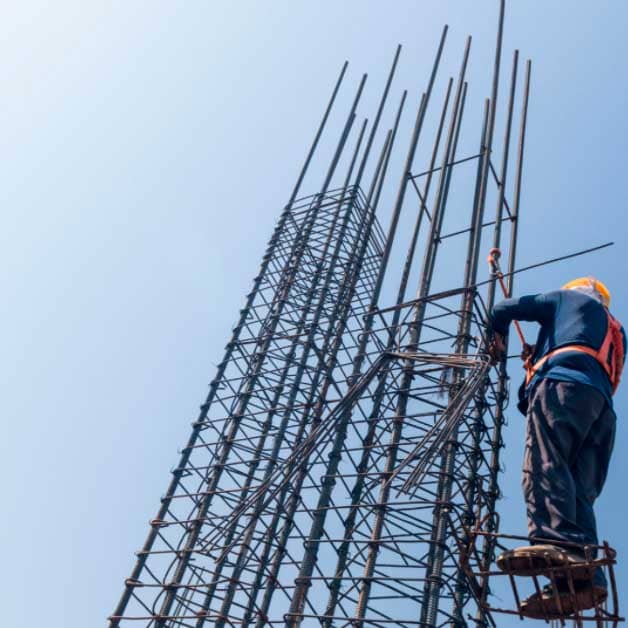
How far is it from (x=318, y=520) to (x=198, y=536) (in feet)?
13.1

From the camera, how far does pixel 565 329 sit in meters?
7.57

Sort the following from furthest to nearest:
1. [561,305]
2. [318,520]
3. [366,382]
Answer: [318,520], [366,382], [561,305]

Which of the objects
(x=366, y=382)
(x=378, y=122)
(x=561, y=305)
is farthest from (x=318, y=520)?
(x=378, y=122)

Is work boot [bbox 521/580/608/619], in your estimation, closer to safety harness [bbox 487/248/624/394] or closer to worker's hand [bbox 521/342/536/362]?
safety harness [bbox 487/248/624/394]

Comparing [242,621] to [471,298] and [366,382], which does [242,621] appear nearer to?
[366,382]

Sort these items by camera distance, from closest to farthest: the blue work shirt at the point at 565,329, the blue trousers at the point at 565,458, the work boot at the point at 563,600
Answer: the work boot at the point at 563,600
the blue trousers at the point at 565,458
the blue work shirt at the point at 565,329

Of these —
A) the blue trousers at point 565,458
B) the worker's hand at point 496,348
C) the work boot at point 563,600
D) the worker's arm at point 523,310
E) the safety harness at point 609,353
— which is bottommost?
the work boot at point 563,600

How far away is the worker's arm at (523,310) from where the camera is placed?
789 centimetres

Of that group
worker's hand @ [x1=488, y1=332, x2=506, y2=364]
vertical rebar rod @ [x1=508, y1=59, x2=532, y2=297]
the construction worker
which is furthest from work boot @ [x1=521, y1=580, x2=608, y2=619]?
vertical rebar rod @ [x1=508, y1=59, x2=532, y2=297]

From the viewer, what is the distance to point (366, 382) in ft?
30.8

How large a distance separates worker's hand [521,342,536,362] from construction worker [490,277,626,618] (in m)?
0.01

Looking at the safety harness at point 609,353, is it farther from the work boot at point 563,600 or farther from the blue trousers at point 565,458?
the work boot at point 563,600

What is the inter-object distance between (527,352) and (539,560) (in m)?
2.31

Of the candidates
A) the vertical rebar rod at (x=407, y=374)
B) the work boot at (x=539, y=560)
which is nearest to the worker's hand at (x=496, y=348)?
the vertical rebar rod at (x=407, y=374)
